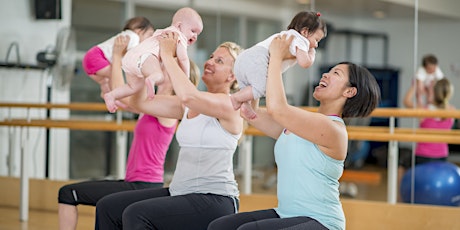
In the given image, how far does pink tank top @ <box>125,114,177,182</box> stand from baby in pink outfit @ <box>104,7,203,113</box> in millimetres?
597

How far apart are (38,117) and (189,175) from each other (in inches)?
136

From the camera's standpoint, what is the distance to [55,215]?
583 centimetres

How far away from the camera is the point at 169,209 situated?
318 centimetres

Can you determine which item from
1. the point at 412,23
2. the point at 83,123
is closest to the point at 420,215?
the point at 412,23

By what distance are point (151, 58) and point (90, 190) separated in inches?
37.7

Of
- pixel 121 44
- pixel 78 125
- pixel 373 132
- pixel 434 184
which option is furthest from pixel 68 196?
pixel 434 184

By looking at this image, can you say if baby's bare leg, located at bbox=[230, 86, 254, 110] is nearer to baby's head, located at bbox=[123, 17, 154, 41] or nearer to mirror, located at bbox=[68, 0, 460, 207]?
baby's head, located at bbox=[123, 17, 154, 41]

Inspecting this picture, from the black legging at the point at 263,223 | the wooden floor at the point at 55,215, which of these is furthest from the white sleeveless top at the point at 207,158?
the wooden floor at the point at 55,215

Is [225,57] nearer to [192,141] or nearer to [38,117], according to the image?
[192,141]

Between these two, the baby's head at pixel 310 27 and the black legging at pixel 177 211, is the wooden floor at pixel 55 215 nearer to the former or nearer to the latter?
the black legging at pixel 177 211

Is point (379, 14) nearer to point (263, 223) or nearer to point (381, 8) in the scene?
point (381, 8)

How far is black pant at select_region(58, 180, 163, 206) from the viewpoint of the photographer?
382 centimetres

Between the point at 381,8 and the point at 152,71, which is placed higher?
the point at 381,8

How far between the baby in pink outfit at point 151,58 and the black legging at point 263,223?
561 mm
